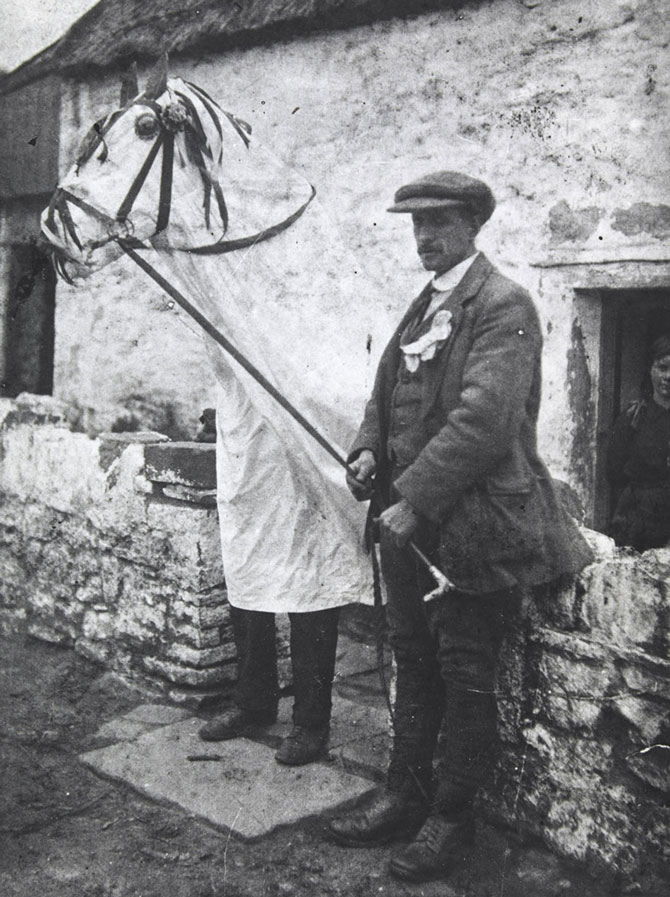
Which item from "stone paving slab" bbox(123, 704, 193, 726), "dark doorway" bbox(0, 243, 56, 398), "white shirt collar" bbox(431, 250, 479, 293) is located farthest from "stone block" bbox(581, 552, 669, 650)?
"dark doorway" bbox(0, 243, 56, 398)

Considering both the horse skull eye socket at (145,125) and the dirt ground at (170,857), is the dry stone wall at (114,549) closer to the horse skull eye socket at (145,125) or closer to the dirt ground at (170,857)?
the dirt ground at (170,857)

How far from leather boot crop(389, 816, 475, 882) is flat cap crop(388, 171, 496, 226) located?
190 centimetres

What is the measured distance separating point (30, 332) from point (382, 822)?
682 centimetres

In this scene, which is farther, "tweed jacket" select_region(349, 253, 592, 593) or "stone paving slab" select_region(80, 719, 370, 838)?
"stone paving slab" select_region(80, 719, 370, 838)

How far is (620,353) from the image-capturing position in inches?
219

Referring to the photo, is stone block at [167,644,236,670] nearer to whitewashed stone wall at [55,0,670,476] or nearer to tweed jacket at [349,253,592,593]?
tweed jacket at [349,253,592,593]

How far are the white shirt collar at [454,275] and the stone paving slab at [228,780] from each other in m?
1.83

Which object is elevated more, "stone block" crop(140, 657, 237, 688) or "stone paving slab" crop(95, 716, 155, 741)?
"stone block" crop(140, 657, 237, 688)

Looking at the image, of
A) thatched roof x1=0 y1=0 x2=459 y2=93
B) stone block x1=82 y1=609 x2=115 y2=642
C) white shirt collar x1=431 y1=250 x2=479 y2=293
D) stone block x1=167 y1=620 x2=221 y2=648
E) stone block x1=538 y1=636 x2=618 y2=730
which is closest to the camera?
stone block x1=538 y1=636 x2=618 y2=730

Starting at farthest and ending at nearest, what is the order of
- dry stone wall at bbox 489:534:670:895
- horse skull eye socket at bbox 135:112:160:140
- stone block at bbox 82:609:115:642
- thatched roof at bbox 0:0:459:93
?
thatched roof at bbox 0:0:459:93, stone block at bbox 82:609:115:642, horse skull eye socket at bbox 135:112:160:140, dry stone wall at bbox 489:534:670:895

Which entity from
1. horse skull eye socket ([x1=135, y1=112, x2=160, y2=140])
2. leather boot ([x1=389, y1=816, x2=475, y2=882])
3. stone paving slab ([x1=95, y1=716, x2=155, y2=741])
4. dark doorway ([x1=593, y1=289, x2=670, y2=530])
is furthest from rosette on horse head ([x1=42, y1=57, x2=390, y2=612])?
dark doorway ([x1=593, y1=289, x2=670, y2=530])

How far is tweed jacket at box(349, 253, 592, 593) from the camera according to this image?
2.71 meters

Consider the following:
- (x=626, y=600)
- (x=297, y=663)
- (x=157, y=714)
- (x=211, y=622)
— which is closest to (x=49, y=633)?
(x=157, y=714)

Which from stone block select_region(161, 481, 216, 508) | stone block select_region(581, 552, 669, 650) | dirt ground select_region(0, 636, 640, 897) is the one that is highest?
stone block select_region(161, 481, 216, 508)
